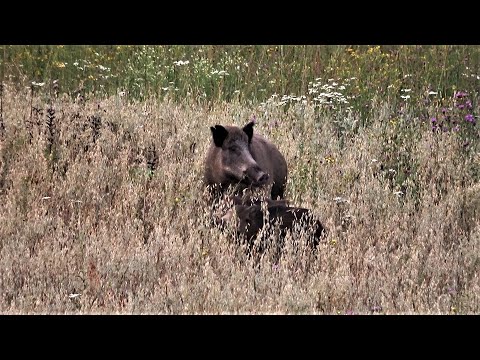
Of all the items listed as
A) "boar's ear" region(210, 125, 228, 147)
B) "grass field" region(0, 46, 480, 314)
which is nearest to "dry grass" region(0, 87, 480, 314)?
"grass field" region(0, 46, 480, 314)

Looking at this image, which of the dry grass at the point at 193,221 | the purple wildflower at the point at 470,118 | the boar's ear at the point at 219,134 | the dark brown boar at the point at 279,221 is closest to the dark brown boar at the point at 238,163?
the boar's ear at the point at 219,134

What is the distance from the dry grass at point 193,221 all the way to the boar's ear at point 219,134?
0.62 m

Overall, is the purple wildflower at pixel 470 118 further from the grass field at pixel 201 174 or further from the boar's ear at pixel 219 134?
the boar's ear at pixel 219 134

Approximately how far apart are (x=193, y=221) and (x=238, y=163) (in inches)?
38.1

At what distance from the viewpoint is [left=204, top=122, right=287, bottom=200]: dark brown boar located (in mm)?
9531

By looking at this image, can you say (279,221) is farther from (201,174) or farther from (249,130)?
Result: (201,174)

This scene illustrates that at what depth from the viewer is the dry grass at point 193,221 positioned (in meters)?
7.28

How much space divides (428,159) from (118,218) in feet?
13.5

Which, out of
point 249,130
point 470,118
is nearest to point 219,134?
point 249,130

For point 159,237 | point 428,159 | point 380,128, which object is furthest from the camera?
point 380,128

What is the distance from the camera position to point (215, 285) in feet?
23.9

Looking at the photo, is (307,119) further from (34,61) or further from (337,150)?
(34,61)

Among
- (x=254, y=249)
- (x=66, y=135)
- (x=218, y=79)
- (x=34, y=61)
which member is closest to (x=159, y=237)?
(x=254, y=249)

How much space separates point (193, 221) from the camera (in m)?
9.01
